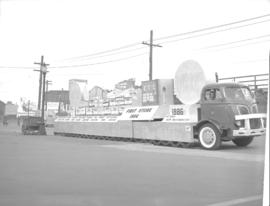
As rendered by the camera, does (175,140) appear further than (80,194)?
Yes

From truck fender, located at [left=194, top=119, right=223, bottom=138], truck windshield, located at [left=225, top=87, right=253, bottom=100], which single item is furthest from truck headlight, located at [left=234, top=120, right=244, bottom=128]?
truck windshield, located at [left=225, top=87, right=253, bottom=100]

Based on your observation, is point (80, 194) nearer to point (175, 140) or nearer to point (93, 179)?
point (93, 179)

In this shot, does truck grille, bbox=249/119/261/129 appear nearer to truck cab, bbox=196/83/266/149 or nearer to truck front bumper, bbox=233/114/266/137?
truck cab, bbox=196/83/266/149

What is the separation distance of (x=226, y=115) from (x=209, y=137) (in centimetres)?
125

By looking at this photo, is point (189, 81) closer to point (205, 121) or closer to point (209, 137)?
point (205, 121)

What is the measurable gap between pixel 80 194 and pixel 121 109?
719 inches

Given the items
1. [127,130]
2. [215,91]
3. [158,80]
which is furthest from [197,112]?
[127,130]

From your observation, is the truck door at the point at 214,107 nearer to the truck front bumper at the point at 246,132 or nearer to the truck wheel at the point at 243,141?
the truck front bumper at the point at 246,132

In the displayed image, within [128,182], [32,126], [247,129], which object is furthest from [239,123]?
[32,126]

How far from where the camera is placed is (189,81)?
20391mm

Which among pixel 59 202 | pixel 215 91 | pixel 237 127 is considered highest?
pixel 215 91

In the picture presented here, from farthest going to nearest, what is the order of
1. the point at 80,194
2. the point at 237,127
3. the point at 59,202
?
the point at 237,127 < the point at 80,194 < the point at 59,202

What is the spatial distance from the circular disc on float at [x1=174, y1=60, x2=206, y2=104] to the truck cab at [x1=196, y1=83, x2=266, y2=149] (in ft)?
3.18

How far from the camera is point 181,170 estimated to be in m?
10.4
